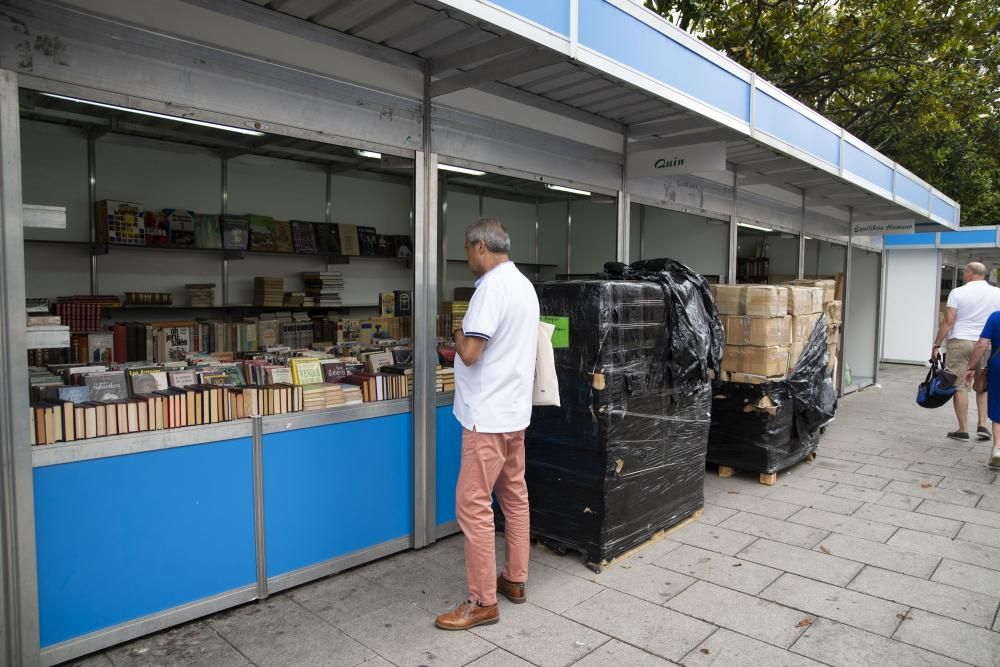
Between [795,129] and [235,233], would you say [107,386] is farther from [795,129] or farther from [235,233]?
[795,129]

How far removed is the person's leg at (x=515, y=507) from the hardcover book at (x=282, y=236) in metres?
4.17

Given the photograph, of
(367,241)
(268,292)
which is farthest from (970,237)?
(268,292)

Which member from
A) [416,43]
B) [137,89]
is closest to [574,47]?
[416,43]

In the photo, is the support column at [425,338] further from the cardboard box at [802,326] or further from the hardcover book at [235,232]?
the cardboard box at [802,326]

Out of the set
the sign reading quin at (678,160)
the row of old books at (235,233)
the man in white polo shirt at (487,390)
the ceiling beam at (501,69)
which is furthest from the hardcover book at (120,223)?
the sign reading quin at (678,160)

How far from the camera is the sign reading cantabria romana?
9.98 meters

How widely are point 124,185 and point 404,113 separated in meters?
3.32

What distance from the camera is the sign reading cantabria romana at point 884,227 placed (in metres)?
9.98

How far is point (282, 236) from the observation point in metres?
6.65

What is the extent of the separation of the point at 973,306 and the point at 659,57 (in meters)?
5.50

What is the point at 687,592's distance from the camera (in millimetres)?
A: 3549

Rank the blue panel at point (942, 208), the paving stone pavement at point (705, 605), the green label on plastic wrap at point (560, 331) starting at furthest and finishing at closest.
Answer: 1. the blue panel at point (942, 208)
2. the green label on plastic wrap at point (560, 331)
3. the paving stone pavement at point (705, 605)

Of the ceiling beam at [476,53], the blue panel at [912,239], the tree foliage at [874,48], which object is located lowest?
the blue panel at [912,239]

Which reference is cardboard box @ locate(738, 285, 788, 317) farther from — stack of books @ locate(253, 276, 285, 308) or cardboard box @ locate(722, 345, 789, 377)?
stack of books @ locate(253, 276, 285, 308)
